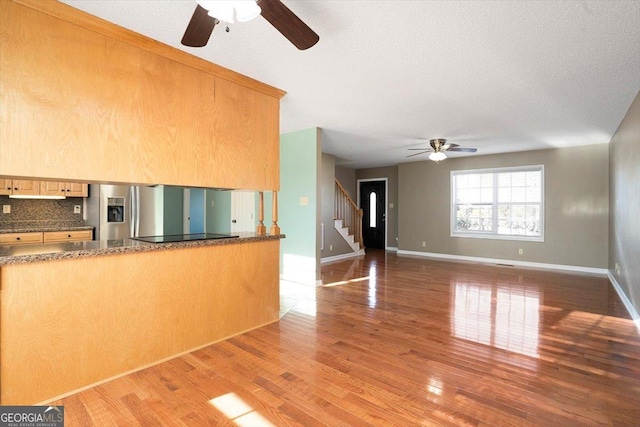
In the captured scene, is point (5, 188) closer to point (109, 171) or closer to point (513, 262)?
point (109, 171)

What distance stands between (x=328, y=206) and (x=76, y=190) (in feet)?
15.4

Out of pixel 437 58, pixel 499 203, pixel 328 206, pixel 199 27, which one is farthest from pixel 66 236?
pixel 499 203

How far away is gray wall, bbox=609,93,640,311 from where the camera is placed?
11.5 ft

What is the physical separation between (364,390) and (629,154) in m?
4.50

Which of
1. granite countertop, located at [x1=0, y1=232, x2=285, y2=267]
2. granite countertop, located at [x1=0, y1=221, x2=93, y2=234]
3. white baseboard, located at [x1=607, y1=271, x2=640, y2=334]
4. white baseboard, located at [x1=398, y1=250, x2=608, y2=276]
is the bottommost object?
white baseboard, located at [x1=607, y1=271, x2=640, y2=334]

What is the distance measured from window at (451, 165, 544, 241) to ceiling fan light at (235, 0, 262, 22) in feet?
23.6

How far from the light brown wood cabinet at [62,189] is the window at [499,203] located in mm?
7633

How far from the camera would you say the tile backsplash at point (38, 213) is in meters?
4.42

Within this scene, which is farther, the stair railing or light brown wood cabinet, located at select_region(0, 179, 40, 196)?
the stair railing

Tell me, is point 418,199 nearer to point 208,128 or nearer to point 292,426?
point 208,128

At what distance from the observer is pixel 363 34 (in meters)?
2.34

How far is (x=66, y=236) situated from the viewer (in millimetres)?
4598

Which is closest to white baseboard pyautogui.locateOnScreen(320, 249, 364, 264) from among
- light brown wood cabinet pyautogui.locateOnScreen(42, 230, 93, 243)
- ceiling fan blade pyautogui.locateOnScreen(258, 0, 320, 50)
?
light brown wood cabinet pyautogui.locateOnScreen(42, 230, 93, 243)

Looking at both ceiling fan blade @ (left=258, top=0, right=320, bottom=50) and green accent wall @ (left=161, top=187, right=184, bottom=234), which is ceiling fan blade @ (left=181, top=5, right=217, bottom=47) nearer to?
ceiling fan blade @ (left=258, top=0, right=320, bottom=50)
